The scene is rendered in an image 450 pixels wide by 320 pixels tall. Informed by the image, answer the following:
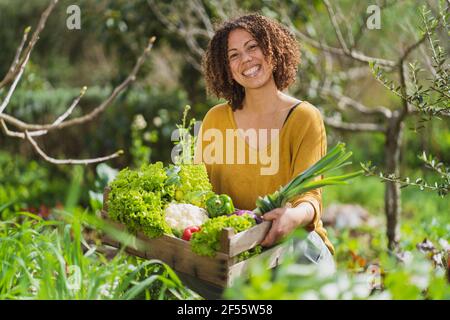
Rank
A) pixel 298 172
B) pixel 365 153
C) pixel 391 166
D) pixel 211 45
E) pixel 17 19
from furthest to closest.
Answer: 1. pixel 17 19
2. pixel 365 153
3. pixel 391 166
4. pixel 211 45
5. pixel 298 172

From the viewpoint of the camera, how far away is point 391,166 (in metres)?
4.20

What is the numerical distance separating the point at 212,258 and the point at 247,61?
91 cm

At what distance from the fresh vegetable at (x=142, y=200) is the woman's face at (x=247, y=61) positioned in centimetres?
53

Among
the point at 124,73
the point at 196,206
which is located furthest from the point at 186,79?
the point at 196,206

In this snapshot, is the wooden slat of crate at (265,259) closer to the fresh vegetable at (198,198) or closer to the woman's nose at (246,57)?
the fresh vegetable at (198,198)

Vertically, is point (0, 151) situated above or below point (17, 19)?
below

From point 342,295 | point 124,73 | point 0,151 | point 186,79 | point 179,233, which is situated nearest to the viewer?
point 342,295

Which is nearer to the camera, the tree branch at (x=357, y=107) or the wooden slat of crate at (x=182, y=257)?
the wooden slat of crate at (x=182, y=257)

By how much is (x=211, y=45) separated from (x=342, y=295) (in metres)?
1.34

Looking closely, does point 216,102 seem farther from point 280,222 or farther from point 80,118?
point 280,222

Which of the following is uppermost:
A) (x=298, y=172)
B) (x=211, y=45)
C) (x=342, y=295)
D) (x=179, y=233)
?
(x=211, y=45)

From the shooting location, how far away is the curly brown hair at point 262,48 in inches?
106

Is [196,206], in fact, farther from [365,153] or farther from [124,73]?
[365,153]

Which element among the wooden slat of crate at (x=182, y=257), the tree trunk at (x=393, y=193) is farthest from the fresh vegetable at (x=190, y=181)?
the tree trunk at (x=393, y=193)
